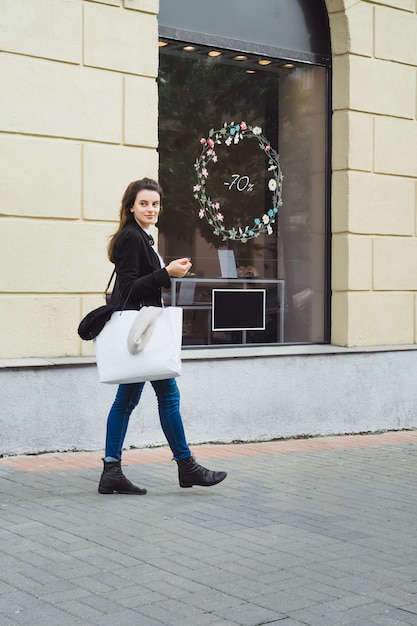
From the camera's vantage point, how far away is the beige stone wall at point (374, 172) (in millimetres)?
9492

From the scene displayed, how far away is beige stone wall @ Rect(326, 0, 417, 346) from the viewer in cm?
949

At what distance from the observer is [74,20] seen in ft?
25.7

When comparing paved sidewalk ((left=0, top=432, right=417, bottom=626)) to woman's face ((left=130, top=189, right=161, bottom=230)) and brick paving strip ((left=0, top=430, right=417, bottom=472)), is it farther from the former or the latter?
woman's face ((left=130, top=189, right=161, bottom=230))

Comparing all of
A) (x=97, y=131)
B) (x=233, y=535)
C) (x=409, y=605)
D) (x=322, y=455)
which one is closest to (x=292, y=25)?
(x=97, y=131)

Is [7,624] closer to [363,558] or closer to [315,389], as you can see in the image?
[363,558]

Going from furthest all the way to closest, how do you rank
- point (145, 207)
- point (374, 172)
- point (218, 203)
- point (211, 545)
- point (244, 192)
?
point (374, 172) < point (244, 192) < point (218, 203) < point (145, 207) < point (211, 545)

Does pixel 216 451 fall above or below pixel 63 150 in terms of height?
below

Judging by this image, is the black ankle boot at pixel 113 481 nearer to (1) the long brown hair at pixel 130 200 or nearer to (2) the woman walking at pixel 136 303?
(2) the woman walking at pixel 136 303

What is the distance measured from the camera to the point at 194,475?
6.26 metres

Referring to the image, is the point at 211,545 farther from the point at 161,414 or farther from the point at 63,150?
the point at 63,150

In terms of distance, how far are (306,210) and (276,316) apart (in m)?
1.14

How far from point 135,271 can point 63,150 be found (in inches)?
82.5

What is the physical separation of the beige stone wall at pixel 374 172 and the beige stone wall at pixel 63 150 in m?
2.24

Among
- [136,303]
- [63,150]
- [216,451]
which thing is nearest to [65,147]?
[63,150]
